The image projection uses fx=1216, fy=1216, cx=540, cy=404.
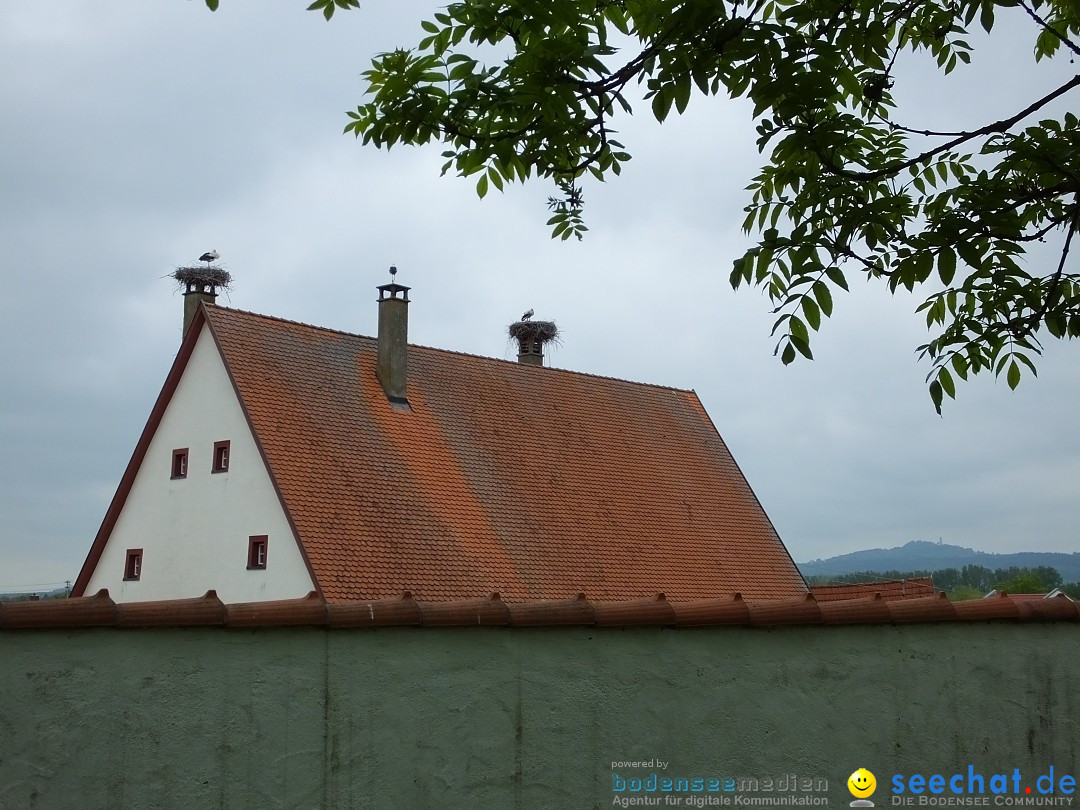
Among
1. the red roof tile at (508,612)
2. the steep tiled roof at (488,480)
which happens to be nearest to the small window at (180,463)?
the steep tiled roof at (488,480)

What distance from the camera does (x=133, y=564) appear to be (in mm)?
22953

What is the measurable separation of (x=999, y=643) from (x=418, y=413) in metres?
20.1

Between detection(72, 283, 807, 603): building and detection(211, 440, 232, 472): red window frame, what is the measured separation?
0.05 meters

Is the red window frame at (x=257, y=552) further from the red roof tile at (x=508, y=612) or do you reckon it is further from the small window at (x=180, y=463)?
the red roof tile at (x=508, y=612)

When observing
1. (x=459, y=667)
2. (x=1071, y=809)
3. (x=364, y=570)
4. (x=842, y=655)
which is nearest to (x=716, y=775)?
(x=842, y=655)

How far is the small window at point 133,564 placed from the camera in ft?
74.8

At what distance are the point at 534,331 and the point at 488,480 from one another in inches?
386

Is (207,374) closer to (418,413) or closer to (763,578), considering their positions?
(418,413)

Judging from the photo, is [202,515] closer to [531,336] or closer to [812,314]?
[531,336]

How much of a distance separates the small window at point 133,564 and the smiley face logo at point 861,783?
766 inches

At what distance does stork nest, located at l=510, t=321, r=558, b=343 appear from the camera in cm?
3378

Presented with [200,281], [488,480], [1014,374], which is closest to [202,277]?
[200,281]

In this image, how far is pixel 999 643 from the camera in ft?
18.5

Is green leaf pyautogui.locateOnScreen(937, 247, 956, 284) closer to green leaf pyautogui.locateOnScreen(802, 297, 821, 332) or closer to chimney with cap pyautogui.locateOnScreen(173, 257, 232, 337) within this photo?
green leaf pyautogui.locateOnScreen(802, 297, 821, 332)
